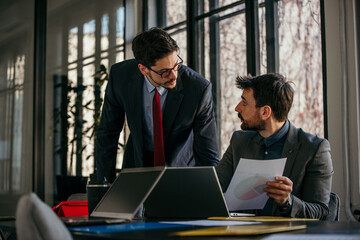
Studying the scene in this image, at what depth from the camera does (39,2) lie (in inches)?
236

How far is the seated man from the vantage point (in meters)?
2.00

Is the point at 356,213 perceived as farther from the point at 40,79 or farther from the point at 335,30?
the point at 40,79

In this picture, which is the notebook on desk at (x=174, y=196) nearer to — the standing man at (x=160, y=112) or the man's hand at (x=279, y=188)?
the man's hand at (x=279, y=188)

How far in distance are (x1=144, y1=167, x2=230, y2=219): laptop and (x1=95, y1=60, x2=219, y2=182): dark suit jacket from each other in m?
0.98

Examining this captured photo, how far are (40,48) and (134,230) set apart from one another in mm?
5015

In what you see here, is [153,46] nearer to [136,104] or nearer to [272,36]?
[136,104]

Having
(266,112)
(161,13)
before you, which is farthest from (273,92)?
(161,13)

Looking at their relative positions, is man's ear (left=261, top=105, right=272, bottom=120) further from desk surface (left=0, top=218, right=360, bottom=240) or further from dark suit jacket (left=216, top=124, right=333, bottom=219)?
desk surface (left=0, top=218, right=360, bottom=240)

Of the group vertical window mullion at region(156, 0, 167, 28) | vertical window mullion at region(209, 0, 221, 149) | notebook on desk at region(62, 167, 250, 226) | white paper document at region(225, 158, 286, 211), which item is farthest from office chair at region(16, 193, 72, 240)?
vertical window mullion at region(156, 0, 167, 28)

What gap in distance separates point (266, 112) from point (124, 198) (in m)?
1.18

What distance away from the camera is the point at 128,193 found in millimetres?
1565

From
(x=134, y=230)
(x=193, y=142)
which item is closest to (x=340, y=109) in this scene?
(x=193, y=142)

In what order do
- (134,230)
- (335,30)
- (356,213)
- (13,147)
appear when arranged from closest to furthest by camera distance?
(134,230) → (356,213) → (335,30) → (13,147)

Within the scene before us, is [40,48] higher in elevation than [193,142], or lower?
higher
